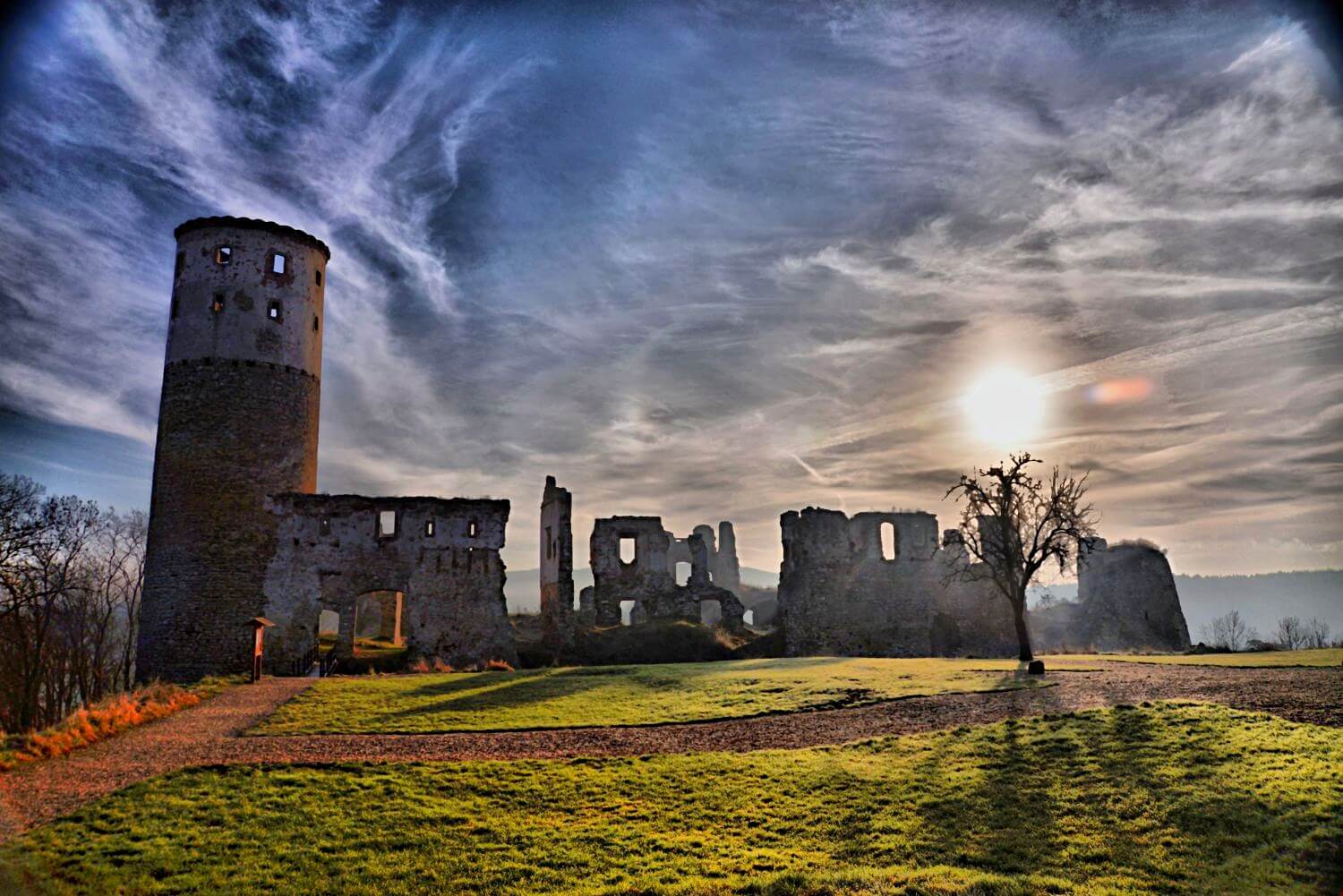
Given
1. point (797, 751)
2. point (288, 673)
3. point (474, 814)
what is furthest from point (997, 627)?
point (474, 814)

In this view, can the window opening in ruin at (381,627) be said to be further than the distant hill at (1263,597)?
No

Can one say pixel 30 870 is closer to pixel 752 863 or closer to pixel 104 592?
pixel 752 863

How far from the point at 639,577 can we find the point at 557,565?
4.47 meters

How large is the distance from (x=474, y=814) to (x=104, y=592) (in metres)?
34.1

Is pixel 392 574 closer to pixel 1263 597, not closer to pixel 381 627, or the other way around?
pixel 381 627

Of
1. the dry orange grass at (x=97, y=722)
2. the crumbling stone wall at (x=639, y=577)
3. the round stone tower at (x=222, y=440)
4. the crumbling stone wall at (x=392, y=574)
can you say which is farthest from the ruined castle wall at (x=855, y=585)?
the dry orange grass at (x=97, y=722)

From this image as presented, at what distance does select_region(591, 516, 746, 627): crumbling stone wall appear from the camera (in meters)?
35.8

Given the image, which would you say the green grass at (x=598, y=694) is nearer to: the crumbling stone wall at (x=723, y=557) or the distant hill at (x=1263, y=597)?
the crumbling stone wall at (x=723, y=557)

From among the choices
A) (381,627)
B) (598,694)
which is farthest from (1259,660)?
(381,627)

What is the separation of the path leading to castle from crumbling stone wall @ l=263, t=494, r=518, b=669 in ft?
31.3

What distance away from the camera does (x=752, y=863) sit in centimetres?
944

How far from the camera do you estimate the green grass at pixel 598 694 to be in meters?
16.7

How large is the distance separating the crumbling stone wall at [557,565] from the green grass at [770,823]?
18611mm

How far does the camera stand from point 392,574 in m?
28.9
